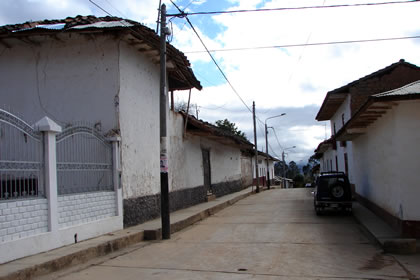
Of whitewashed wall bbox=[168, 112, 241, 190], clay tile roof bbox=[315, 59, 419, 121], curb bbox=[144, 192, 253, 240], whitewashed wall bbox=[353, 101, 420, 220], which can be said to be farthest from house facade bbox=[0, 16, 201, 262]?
clay tile roof bbox=[315, 59, 419, 121]

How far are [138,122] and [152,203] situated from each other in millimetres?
2798

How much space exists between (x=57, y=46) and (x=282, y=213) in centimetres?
1070

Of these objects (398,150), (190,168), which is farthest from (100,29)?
(190,168)

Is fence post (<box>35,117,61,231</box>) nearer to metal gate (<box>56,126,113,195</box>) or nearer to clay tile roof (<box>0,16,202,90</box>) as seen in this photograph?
metal gate (<box>56,126,113,195</box>)

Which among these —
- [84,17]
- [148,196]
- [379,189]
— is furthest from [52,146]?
[379,189]

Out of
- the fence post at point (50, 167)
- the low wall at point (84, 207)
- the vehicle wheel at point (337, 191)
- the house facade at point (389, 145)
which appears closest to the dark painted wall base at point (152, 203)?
the low wall at point (84, 207)

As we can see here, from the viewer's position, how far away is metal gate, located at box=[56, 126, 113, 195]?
8805mm

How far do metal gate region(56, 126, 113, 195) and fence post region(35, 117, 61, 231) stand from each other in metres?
0.36

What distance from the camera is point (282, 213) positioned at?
54.9ft

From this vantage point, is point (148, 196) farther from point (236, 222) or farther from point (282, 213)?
point (282, 213)

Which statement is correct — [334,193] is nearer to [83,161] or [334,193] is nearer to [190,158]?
[190,158]

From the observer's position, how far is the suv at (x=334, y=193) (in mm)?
15055

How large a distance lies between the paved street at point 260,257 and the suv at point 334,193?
214cm

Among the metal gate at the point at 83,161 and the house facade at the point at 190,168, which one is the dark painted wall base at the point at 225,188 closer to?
the house facade at the point at 190,168
